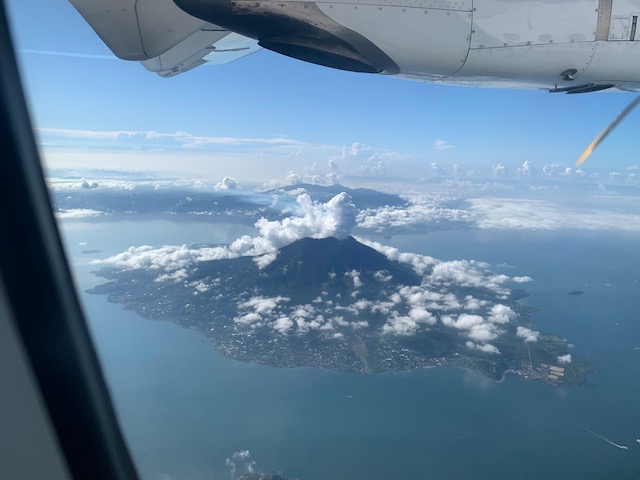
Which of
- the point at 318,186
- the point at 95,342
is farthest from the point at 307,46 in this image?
the point at 318,186

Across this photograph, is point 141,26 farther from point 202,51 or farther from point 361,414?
point 361,414

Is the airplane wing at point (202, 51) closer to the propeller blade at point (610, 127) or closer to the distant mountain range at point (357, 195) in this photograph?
the propeller blade at point (610, 127)

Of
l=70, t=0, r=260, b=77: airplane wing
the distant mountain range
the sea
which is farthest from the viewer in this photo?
the distant mountain range

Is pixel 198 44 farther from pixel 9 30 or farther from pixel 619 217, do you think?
pixel 619 217

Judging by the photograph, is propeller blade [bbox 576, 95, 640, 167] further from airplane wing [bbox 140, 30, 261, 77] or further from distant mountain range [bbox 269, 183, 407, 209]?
distant mountain range [bbox 269, 183, 407, 209]

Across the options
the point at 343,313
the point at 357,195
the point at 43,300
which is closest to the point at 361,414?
the point at 343,313

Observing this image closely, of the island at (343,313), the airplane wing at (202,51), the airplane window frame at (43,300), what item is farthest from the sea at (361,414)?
the airplane window frame at (43,300)

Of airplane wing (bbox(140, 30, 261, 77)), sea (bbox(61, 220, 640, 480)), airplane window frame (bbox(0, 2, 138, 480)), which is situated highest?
airplane wing (bbox(140, 30, 261, 77))

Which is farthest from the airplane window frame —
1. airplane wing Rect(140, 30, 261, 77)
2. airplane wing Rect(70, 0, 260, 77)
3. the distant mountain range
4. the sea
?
the distant mountain range
